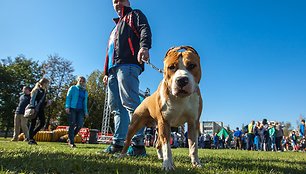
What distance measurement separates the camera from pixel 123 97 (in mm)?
4676

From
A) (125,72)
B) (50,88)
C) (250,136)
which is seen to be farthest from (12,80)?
(125,72)

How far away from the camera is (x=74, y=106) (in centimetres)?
845

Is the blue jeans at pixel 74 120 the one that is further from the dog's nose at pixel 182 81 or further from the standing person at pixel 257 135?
the standing person at pixel 257 135

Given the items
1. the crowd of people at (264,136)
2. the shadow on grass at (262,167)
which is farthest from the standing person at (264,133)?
the shadow on grass at (262,167)

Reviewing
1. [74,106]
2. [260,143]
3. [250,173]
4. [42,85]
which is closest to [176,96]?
[250,173]

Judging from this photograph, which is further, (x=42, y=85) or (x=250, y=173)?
(x=42, y=85)

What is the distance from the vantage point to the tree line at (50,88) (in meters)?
39.2

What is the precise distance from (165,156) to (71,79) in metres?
38.8

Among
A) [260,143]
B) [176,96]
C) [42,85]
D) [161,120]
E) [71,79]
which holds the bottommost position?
[260,143]

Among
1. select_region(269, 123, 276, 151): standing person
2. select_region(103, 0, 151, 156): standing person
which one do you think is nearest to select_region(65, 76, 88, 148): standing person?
select_region(103, 0, 151, 156): standing person

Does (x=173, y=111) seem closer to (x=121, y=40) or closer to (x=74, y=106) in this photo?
(x=121, y=40)

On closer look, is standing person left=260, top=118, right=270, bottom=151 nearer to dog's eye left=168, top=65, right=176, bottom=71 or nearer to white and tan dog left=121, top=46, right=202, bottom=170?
white and tan dog left=121, top=46, right=202, bottom=170

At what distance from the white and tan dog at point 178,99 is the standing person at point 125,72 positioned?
3.30 feet

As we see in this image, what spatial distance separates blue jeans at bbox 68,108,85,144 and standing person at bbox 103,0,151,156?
3.86 metres
